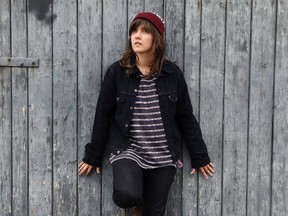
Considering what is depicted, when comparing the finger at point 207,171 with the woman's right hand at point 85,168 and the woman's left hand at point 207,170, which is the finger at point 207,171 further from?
the woman's right hand at point 85,168

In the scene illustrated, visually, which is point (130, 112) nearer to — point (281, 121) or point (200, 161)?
point (200, 161)

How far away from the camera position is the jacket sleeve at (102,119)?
3152mm

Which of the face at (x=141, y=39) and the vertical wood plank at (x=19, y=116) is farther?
the vertical wood plank at (x=19, y=116)

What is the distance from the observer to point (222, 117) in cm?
337

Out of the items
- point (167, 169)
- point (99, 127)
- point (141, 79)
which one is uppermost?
point (141, 79)

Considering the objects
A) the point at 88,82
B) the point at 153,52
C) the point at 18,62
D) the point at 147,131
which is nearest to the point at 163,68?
the point at 153,52

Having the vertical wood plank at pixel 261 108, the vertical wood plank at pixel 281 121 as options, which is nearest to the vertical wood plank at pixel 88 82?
the vertical wood plank at pixel 261 108

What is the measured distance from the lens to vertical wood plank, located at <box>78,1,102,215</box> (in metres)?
3.28

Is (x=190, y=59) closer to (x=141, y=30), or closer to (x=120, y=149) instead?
(x=141, y=30)

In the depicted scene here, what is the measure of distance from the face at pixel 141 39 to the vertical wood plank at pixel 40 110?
564 mm

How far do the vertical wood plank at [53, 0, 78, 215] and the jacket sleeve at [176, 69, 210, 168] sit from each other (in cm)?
64

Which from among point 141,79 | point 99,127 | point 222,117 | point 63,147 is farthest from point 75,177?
point 222,117

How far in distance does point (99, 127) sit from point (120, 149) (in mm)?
194

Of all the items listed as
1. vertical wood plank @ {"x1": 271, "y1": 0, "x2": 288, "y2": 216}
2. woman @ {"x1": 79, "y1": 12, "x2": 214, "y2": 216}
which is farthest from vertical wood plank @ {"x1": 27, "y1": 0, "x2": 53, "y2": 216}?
vertical wood plank @ {"x1": 271, "y1": 0, "x2": 288, "y2": 216}
